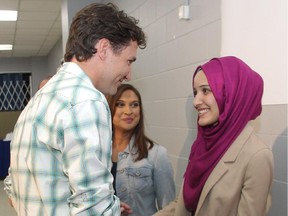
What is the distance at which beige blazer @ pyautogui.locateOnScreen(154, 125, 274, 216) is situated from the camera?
4.39ft

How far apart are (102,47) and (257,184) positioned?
75cm

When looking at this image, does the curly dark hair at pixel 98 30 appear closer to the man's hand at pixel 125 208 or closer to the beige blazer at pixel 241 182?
the beige blazer at pixel 241 182

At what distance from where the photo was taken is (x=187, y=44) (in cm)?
241

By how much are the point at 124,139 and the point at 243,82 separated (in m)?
0.98

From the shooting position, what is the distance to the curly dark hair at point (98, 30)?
1235 mm

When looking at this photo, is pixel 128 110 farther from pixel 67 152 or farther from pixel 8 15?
pixel 8 15

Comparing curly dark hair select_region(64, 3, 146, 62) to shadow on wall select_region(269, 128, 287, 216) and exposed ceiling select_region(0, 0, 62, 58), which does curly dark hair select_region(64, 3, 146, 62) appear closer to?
shadow on wall select_region(269, 128, 287, 216)

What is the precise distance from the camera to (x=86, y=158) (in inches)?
39.2

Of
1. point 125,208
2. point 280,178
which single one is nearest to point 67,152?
point 125,208

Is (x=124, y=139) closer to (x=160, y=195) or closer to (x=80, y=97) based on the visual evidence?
(x=160, y=195)

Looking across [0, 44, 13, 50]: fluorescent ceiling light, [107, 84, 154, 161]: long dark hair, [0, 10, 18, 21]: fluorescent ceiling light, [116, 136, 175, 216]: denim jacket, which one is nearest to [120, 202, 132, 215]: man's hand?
[116, 136, 175, 216]: denim jacket

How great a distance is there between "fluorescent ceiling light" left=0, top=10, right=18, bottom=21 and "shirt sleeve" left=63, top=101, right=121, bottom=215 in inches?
199

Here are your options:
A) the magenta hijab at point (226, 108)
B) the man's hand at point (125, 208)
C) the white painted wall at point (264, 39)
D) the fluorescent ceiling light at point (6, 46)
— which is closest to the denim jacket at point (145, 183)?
the man's hand at point (125, 208)

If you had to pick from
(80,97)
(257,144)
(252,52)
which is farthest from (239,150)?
(80,97)
